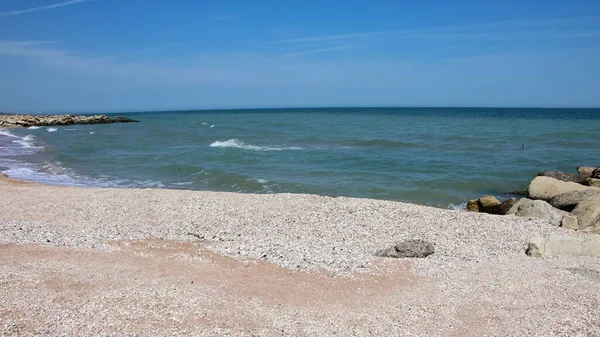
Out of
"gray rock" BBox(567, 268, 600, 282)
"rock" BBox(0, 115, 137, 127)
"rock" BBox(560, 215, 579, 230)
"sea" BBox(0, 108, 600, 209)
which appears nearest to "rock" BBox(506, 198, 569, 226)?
"rock" BBox(560, 215, 579, 230)

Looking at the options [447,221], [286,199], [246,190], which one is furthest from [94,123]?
[447,221]

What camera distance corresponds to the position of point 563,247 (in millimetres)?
10703

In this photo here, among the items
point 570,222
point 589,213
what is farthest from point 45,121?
point 589,213

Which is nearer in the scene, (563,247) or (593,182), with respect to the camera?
(563,247)

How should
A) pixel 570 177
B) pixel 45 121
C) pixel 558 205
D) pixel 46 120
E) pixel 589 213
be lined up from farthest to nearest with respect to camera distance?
pixel 46 120, pixel 45 121, pixel 570 177, pixel 558 205, pixel 589 213

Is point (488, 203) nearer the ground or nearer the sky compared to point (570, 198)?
nearer the ground

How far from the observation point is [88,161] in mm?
29547

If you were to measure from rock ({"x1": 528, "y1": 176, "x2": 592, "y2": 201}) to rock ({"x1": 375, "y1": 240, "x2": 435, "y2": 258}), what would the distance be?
27.3ft

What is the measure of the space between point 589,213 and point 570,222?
80cm

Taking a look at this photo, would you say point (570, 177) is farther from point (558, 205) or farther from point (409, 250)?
point (409, 250)

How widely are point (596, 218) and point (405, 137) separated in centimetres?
2795

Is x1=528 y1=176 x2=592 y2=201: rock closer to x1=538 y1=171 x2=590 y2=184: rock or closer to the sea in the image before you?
the sea

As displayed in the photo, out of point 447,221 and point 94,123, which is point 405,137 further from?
point 94,123

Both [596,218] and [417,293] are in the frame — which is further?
[596,218]
